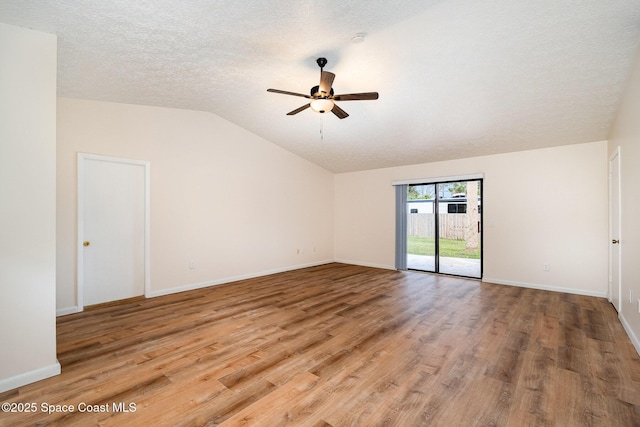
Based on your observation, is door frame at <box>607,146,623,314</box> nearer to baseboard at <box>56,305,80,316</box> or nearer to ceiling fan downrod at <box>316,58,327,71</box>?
ceiling fan downrod at <box>316,58,327,71</box>

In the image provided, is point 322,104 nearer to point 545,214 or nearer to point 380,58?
point 380,58

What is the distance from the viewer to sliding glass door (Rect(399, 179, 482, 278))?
18.6 feet

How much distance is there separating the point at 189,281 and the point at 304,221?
2943 millimetres

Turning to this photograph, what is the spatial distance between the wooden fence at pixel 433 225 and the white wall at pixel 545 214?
0.58 meters

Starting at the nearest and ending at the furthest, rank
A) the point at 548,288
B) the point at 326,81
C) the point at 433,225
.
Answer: the point at 326,81 < the point at 548,288 < the point at 433,225

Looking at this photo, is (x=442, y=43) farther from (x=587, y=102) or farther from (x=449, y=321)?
(x=449, y=321)

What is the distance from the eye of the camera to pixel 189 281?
4.73 metres

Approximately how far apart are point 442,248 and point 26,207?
20.8 feet


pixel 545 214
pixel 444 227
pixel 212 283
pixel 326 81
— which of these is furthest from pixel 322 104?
pixel 545 214

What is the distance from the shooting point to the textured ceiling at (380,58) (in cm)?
224

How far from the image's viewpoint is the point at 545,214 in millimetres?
4762

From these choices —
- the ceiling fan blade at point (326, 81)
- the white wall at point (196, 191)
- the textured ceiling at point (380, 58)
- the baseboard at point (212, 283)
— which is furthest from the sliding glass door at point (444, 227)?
the ceiling fan blade at point (326, 81)

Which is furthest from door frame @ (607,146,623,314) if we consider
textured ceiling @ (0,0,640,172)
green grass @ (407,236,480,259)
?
green grass @ (407,236,480,259)

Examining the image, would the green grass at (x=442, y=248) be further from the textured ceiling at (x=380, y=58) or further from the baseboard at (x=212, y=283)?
the baseboard at (x=212, y=283)
